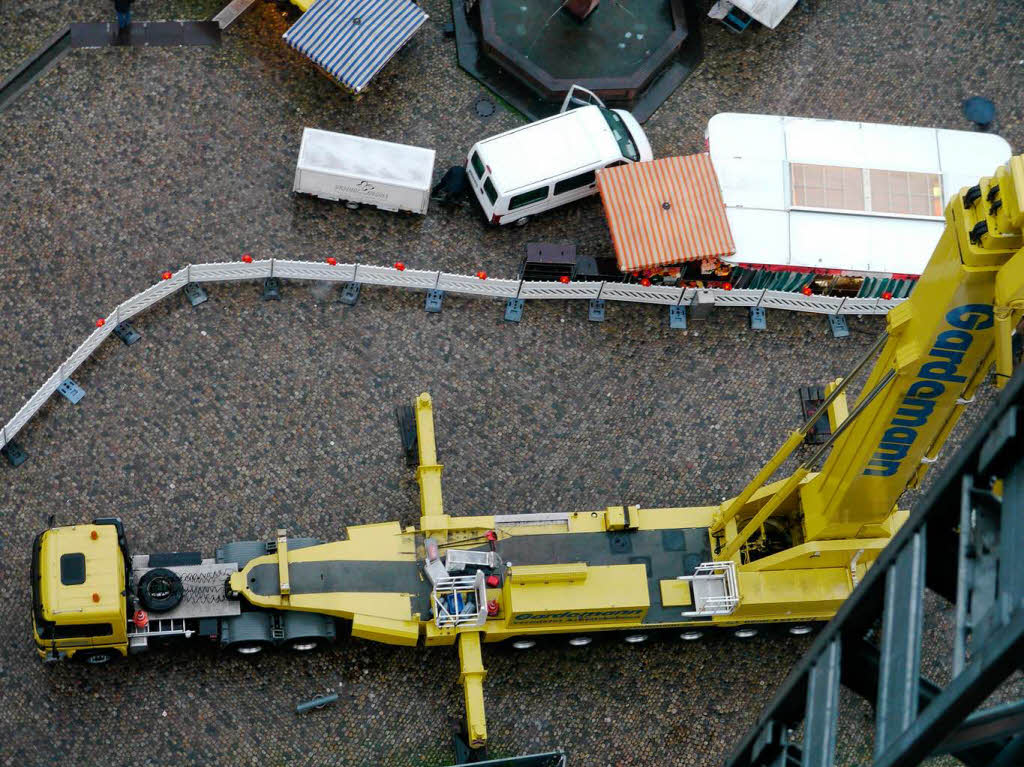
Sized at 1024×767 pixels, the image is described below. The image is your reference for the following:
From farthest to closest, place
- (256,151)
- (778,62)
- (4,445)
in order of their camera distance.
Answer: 1. (778,62)
2. (256,151)
3. (4,445)

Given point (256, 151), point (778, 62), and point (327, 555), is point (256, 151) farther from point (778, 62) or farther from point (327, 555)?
point (778, 62)

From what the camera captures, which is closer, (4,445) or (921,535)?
(921,535)

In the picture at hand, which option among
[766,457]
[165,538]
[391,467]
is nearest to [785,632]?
[766,457]

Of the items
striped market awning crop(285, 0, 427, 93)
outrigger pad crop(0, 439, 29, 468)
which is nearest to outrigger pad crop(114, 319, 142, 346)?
outrigger pad crop(0, 439, 29, 468)

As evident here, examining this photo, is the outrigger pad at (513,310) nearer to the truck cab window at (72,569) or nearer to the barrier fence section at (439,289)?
the barrier fence section at (439,289)

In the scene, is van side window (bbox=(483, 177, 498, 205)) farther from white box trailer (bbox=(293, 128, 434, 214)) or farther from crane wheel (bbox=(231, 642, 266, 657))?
crane wheel (bbox=(231, 642, 266, 657))

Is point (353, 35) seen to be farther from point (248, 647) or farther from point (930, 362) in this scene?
point (930, 362)
